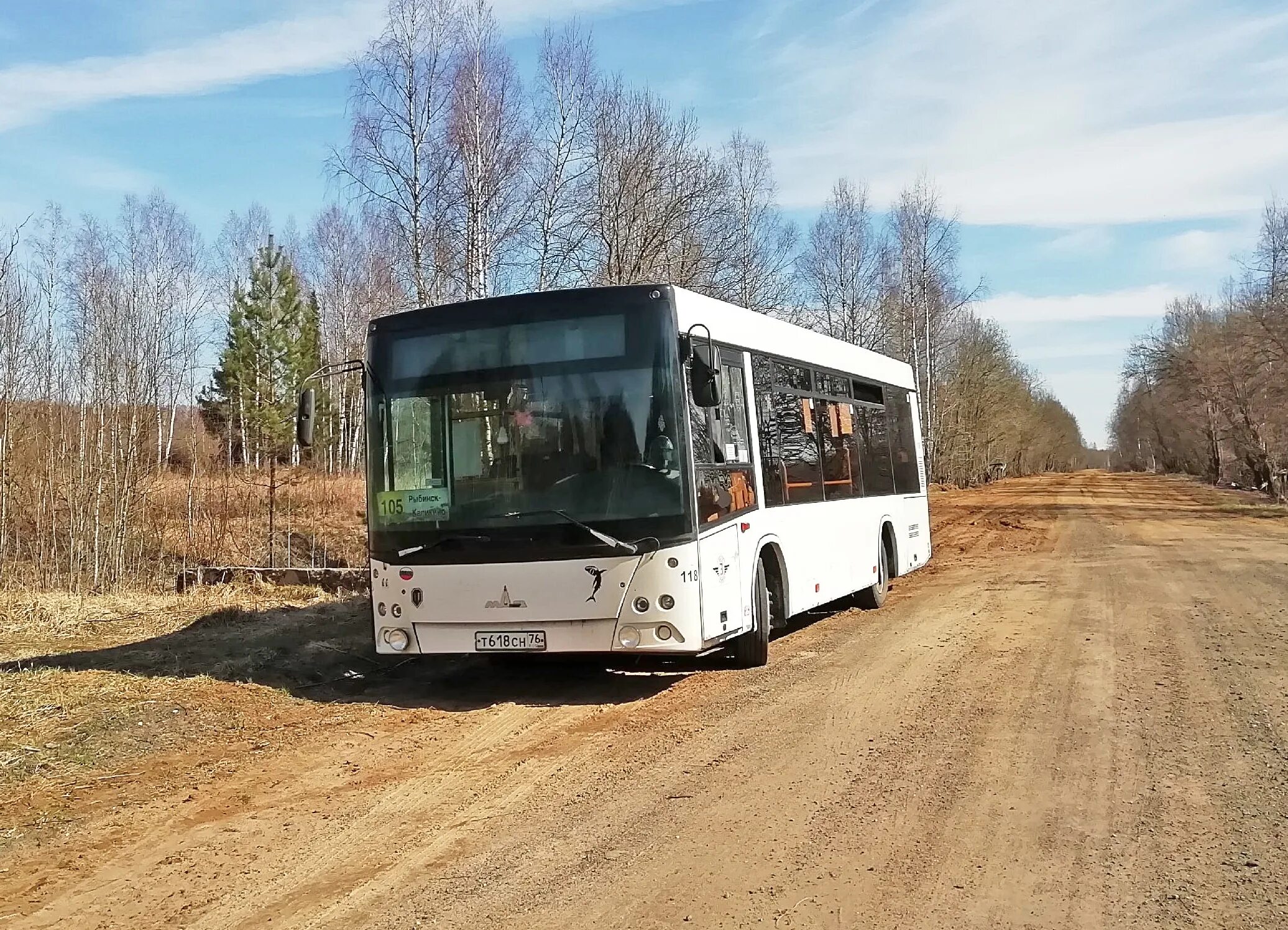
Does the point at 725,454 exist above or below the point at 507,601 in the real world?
above

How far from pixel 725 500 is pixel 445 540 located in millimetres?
2270

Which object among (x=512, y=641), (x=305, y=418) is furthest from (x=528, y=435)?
(x=305, y=418)

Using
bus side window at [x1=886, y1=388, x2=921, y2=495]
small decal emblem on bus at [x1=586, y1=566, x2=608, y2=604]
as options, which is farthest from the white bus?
bus side window at [x1=886, y1=388, x2=921, y2=495]

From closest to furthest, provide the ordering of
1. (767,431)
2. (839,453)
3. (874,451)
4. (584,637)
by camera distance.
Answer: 1. (584,637)
2. (767,431)
3. (839,453)
4. (874,451)

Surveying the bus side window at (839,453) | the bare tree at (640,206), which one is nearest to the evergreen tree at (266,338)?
the bare tree at (640,206)

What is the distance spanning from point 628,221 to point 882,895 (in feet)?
72.7

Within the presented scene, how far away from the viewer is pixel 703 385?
25.9 feet

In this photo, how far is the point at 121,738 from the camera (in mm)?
7316

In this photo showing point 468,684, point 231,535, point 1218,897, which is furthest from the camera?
point 231,535

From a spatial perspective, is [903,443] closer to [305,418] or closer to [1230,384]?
[305,418]

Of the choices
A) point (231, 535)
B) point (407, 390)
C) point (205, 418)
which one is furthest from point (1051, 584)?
point (205, 418)

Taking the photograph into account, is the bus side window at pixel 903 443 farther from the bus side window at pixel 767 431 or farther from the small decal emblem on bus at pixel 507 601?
the small decal emblem on bus at pixel 507 601

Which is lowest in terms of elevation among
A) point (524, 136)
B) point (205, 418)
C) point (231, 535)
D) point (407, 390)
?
point (231, 535)

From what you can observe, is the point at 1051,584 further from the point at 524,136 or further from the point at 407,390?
the point at 524,136
